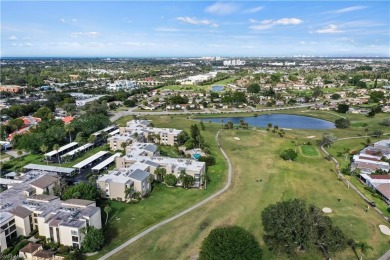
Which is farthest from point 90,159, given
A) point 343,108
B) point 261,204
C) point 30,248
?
point 343,108

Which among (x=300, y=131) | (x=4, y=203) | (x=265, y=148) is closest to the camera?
(x=4, y=203)

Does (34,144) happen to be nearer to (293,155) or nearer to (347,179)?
(293,155)

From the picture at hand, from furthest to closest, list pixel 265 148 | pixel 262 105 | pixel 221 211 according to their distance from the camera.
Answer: pixel 262 105, pixel 265 148, pixel 221 211

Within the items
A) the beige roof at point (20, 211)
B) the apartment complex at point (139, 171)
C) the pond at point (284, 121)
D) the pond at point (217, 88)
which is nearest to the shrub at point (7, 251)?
the beige roof at point (20, 211)

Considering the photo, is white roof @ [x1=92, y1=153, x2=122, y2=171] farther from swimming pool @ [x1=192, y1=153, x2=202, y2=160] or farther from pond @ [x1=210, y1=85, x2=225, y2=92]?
pond @ [x1=210, y1=85, x2=225, y2=92]

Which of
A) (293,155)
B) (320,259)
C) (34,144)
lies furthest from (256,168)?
(34,144)

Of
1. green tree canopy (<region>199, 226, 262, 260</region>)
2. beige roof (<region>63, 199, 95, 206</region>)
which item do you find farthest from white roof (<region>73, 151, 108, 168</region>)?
green tree canopy (<region>199, 226, 262, 260</region>)
